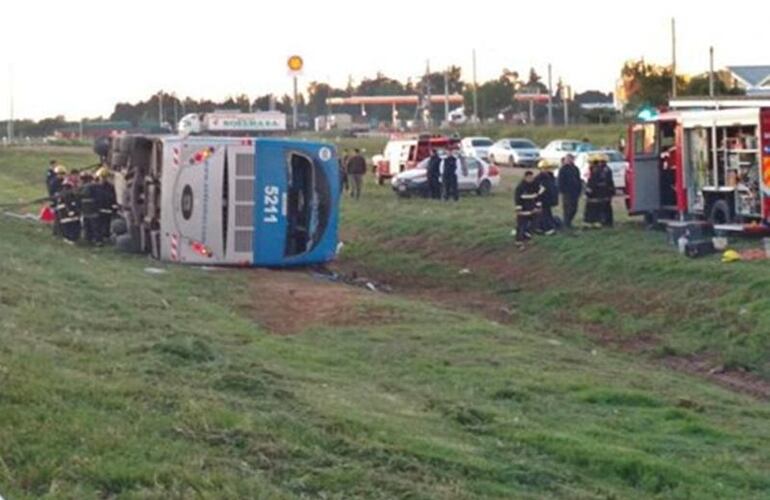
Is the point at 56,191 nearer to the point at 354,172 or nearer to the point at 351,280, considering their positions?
the point at 351,280

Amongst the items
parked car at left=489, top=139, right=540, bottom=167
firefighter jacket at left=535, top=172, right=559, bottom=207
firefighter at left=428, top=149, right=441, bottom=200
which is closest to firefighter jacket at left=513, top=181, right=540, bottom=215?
firefighter jacket at left=535, top=172, right=559, bottom=207

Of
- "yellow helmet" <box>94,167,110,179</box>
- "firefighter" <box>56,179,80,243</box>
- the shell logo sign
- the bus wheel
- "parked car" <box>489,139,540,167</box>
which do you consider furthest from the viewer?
"parked car" <box>489,139,540,167</box>

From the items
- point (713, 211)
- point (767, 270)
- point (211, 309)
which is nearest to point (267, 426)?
point (211, 309)

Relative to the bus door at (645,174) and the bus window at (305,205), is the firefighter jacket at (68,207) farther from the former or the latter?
the bus door at (645,174)

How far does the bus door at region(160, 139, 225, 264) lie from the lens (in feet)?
91.9

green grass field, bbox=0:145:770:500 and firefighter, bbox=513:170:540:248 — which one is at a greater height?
firefighter, bbox=513:170:540:248

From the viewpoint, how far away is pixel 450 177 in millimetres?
47156

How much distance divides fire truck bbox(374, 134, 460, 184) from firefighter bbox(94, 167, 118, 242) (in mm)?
21068

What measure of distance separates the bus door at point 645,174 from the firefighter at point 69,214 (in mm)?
11318

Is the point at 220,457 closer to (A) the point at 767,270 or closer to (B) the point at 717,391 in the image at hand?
(B) the point at 717,391

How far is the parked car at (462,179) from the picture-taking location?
4978cm

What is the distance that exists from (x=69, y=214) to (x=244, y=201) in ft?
24.9

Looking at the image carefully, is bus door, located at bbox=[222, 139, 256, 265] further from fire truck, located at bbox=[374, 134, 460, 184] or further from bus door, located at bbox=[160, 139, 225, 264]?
fire truck, located at bbox=[374, 134, 460, 184]

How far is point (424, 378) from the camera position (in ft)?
52.1
